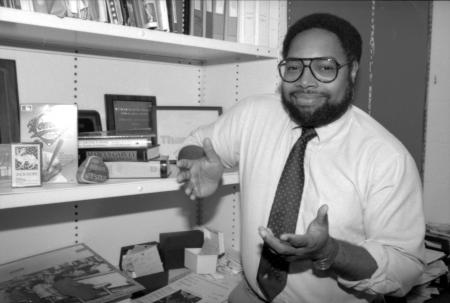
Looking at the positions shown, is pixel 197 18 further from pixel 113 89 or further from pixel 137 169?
pixel 137 169

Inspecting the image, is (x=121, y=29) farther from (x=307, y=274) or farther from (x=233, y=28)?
(x=307, y=274)

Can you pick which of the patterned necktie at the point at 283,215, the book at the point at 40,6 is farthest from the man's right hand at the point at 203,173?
the book at the point at 40,6

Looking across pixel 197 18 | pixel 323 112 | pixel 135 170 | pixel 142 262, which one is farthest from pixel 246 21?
pixel 142 262

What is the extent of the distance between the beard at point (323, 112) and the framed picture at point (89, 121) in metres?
0.63

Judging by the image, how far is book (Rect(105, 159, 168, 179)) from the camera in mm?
1062

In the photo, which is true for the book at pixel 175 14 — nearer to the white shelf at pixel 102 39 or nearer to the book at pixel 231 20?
the white shelf at pixel 102 39

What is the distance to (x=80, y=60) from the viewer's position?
4.22 feet

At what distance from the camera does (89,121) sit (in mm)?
1271

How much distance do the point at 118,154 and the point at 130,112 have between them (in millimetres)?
333

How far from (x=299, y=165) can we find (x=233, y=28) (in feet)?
1.69

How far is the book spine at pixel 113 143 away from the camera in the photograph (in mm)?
1068

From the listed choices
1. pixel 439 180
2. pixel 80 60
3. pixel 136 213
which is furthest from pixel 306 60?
pixel 439 180

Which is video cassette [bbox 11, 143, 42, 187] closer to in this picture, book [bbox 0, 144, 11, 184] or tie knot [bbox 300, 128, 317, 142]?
book [bbox 0, 144, 11, 184]

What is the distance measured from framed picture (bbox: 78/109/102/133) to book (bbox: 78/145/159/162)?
204 millimetres
